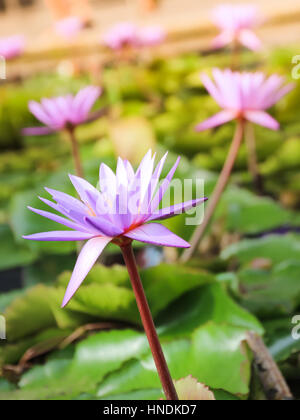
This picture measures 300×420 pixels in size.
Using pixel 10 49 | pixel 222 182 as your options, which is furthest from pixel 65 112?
pixel 10 49

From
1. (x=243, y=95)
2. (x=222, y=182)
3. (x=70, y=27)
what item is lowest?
(x=222, y=182)

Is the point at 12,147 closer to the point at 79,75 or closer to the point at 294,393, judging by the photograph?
the point at 79,75

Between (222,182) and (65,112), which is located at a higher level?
(65,112)

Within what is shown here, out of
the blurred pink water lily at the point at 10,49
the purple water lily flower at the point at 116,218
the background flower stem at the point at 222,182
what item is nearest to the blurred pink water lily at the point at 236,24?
the blurred pink water lily at the point at 10,49

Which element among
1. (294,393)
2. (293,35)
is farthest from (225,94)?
(293,35)

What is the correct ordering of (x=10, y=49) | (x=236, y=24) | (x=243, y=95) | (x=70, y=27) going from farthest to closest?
(x=70, y=27) → (x=10, y=49) → (x=236, y=24) → (x=243, y=95)

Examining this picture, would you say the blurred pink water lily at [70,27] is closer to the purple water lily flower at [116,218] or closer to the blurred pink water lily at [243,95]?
the blurred pink water lily at [243,95]

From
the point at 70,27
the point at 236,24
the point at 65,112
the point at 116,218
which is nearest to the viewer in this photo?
the point at 116,218

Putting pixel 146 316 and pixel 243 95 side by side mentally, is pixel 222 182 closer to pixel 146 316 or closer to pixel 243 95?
pixel 243 95
